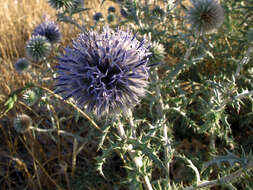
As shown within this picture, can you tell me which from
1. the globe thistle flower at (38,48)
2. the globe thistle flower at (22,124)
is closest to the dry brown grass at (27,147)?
the globe thistle flower at (22,124)

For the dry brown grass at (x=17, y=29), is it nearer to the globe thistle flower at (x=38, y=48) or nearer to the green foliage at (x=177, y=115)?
the green foliage at (x=177, y=115)

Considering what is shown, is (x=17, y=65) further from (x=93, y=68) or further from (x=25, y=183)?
(x=93, y=68)

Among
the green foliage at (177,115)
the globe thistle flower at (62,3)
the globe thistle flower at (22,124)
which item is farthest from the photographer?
the globe thistle flower at (62,3)

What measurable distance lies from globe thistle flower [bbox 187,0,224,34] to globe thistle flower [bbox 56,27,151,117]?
4.08 ft

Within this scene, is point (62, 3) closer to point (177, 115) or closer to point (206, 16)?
point (206, 16)

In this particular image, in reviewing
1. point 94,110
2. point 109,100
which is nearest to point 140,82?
point 109,100

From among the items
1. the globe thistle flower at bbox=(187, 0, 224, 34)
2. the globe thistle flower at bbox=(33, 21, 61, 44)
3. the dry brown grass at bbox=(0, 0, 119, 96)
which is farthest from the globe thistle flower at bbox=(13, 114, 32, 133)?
the globe thistle flower at bbox=(187, 0, 224, 34)

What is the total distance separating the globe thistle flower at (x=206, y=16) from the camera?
2.66 metres

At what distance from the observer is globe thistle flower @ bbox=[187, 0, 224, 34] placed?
105 inches

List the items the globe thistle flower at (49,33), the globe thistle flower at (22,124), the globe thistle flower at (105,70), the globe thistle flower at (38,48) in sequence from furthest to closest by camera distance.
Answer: the globe thistle flower at (49,33)
the globe thistle flower at (38,48)
the globe thistle flower at (22,124)
the globe thistle flower at (105,70)

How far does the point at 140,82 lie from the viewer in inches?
68.6

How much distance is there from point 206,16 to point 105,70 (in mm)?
1626

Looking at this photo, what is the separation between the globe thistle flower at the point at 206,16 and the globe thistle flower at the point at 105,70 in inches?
48.9

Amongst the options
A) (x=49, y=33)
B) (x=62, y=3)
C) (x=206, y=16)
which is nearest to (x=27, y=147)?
(x=49, y=33)
